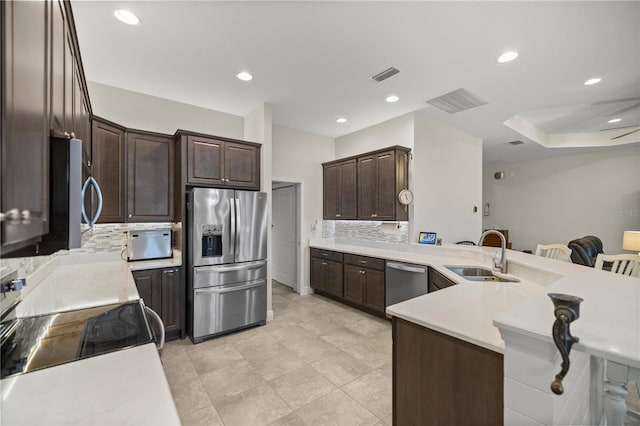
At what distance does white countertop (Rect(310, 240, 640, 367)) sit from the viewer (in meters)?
0.84

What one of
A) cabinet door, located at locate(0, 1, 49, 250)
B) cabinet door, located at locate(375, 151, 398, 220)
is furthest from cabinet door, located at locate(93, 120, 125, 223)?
cabinet door, located at locate(375, 151, 398, 220)

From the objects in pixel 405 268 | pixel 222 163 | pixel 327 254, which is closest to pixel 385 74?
pixel 222 163

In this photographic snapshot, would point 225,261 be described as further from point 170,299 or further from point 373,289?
point 373,289

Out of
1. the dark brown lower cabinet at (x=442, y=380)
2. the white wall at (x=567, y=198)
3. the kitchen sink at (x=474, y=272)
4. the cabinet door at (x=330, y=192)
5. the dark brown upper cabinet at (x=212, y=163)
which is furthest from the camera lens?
the white wall at (x=567, y=198)

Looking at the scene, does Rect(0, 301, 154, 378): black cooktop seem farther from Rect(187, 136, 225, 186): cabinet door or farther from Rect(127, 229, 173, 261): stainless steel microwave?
Rect(187, 136, 225, 186): cabinet door

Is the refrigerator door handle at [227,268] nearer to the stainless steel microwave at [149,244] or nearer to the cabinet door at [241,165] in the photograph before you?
the stainless steel microwave at [149,244]

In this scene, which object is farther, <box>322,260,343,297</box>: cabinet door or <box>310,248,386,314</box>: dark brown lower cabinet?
<box>322,260,343,297</box>: cabinet door

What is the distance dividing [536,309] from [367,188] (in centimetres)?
348

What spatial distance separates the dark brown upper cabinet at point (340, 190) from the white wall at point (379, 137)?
1.64 ft

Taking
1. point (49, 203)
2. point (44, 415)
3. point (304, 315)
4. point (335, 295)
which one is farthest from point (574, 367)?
point (335, 295)

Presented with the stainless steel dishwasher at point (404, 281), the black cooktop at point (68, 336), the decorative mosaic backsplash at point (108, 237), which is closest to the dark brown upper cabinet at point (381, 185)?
the stainless steel dishwasher at point (404, 281)

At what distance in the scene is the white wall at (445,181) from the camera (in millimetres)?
4301

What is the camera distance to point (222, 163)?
350 centimetres

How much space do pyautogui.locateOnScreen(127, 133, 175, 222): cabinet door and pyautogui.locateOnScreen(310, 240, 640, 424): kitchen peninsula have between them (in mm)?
3096
